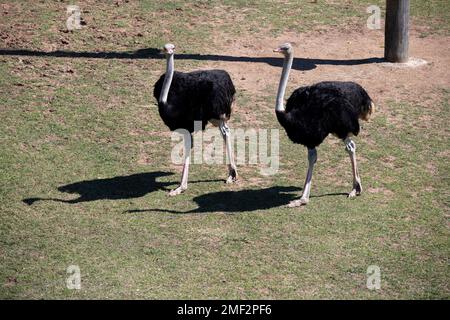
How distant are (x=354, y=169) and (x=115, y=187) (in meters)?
3.35

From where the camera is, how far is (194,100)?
11.7 metres

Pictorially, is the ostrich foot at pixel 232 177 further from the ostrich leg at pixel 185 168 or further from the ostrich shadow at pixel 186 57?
the ostrich shadow at pixel 186 57

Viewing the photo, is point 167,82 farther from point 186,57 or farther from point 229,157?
point 186,57

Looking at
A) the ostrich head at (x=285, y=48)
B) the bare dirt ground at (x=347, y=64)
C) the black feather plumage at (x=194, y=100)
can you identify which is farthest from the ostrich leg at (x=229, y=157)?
the bare dirt ground at (x=347, y=64)

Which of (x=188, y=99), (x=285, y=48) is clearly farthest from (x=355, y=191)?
(x=188, y=99)

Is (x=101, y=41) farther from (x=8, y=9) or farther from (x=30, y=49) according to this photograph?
(x=8, y=9)

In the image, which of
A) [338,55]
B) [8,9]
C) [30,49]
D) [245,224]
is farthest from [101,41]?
[245,224]

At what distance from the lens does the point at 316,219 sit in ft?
36.2

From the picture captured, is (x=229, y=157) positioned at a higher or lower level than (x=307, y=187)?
higher

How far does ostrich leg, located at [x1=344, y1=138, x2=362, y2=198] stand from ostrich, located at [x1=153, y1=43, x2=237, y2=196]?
1768 millimetres

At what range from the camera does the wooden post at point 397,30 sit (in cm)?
1585

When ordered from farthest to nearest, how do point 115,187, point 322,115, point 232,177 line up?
point 232,177 < point 115,187 < point 322,115

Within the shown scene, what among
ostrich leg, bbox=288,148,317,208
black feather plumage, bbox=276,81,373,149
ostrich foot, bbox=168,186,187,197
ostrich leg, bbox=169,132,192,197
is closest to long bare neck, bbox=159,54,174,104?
ostrich leg, bbox=169,132,192,197

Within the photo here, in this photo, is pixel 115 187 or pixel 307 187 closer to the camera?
pixel 307 187
